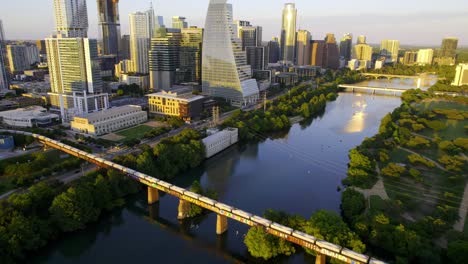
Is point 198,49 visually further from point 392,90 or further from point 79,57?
point 392,90

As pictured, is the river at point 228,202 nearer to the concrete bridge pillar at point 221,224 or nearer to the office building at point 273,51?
the concrete bridge pillar at point 221,224

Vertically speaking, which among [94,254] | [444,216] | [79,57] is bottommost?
[94,254]

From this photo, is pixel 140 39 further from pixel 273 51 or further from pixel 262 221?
pixel 262 221

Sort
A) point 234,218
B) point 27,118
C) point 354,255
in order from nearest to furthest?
point 354,255 < point 234,218 < point 27,118

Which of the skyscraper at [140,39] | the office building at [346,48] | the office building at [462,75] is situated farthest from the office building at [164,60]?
the office building at [346,48]

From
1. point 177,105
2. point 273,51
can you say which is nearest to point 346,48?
point 273,51

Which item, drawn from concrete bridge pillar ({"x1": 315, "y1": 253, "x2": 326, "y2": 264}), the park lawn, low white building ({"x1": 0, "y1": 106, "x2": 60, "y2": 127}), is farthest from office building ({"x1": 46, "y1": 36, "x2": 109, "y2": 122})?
concrete bridge pillar ({"x1": 315, "y1": 253, "x2": 326, "y2": 264})

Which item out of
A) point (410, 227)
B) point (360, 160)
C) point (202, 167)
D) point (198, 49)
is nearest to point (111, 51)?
point (198, 49)
